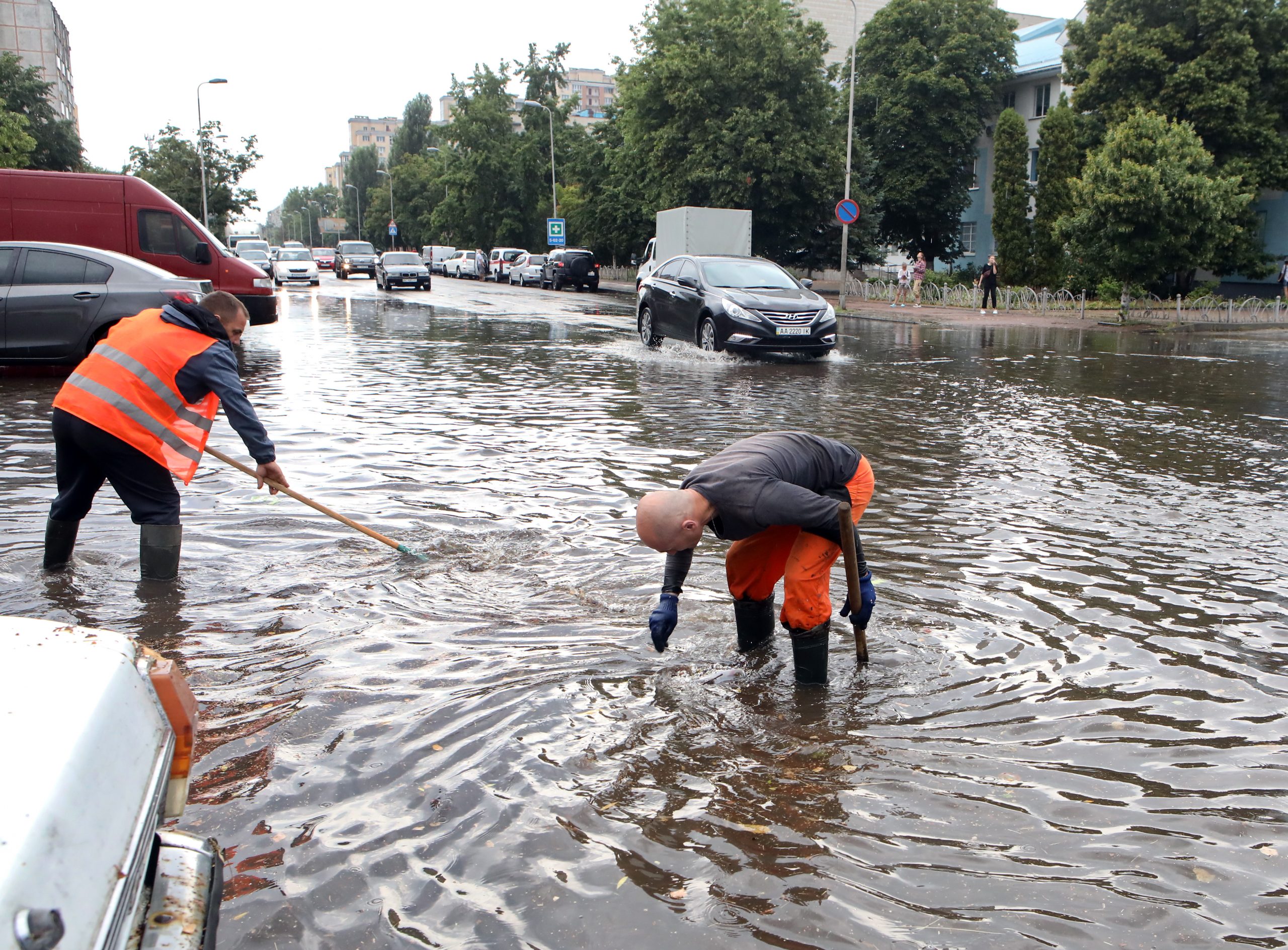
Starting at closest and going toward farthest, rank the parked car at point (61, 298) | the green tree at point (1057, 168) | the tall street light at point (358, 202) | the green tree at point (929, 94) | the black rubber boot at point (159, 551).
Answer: the black rubber boot at point (159, 551) → the parked car at point (61, 298) → the green tree at point (1057, 168) → the green tree at point (929, 94) → the tall street light at point (358, 202)

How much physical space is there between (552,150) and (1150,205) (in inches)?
1451

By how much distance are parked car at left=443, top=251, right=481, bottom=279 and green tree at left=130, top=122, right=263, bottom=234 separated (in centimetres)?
1188

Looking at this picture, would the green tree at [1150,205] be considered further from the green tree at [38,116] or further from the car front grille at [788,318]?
the green tree at [38,116]

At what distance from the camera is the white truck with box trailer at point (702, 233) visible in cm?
2922

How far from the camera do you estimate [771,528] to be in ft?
14.2

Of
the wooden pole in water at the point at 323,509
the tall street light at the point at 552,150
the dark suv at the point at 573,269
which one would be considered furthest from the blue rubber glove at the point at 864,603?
the tall street light at the point at 552,150

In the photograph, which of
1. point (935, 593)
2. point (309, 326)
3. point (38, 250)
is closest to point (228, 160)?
point (309, 326)

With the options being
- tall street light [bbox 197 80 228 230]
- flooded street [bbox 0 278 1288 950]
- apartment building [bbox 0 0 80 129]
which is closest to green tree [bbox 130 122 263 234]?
tall street light [bbox 197 80 228 230]

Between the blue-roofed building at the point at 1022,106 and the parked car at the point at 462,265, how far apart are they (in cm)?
2465

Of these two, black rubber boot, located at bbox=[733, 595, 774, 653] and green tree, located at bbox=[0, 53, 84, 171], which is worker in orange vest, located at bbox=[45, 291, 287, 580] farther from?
green tree, located at bbox=[0, 53, 84, 171]

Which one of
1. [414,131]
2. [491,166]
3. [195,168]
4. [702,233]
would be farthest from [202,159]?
[414,131]

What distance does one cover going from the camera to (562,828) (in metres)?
3.28

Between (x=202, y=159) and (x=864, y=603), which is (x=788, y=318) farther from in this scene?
(x=202, y=159)

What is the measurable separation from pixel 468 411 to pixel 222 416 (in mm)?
2555
